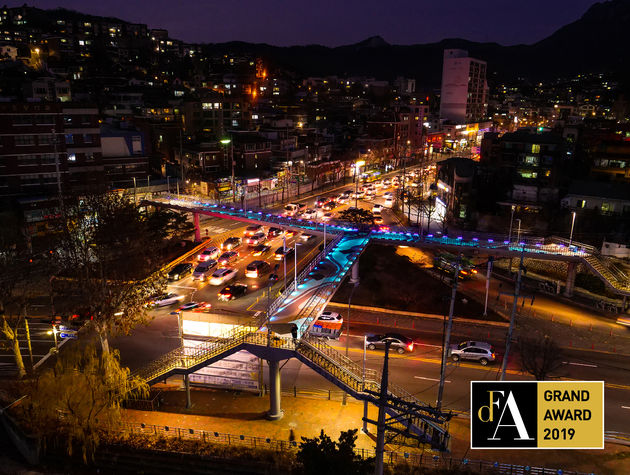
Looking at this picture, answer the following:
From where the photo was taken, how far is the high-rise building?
138500mm

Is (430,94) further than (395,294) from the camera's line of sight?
Yes

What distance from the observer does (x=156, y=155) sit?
2911 inches

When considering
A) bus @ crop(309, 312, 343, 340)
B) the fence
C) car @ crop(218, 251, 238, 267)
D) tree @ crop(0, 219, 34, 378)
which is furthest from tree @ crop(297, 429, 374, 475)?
car @ crop(218, 251, 238, 267)

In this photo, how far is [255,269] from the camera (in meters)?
39.8

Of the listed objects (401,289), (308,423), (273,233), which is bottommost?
(308,423)

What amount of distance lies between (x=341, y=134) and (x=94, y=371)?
8749cm

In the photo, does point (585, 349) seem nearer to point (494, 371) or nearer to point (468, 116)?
point (494, 371)

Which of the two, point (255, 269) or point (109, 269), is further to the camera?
point (255, 269)

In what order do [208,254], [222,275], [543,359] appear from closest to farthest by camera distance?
[543,359], [222,275], [208,254]

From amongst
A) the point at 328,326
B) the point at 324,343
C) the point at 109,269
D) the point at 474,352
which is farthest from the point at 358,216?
the point at 324,343

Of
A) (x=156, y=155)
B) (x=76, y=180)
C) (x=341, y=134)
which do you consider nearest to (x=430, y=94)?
(x=341, y=134)

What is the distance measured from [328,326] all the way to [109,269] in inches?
576

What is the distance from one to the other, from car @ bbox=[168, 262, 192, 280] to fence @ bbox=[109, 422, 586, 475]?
1853 cm

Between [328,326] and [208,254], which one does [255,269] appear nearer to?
[208,254]
